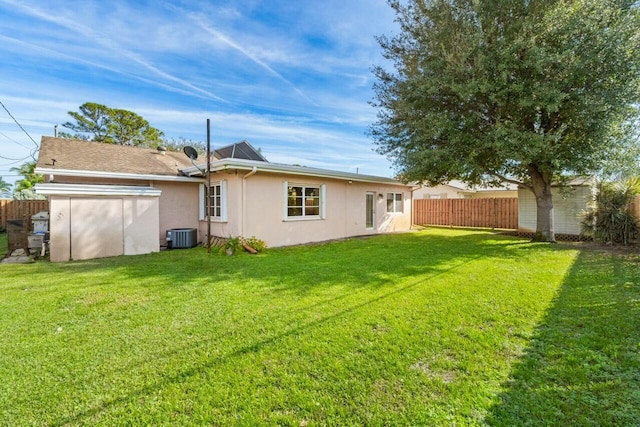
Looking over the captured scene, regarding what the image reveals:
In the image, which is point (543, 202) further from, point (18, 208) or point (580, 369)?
point (18, 208)

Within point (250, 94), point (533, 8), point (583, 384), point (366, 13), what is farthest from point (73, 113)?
point (583, 384)

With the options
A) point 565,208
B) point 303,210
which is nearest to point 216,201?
point 303,210

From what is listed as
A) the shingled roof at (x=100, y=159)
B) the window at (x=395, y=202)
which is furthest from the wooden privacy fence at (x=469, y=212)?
the shingled roof at (x=100, y=159)

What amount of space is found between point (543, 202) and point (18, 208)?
23.7m

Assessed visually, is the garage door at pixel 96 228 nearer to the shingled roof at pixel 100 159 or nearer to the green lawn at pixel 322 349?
the shingled roof at pixel 100 159

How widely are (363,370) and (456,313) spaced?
1.99m

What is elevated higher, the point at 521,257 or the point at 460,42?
the point at 460,42

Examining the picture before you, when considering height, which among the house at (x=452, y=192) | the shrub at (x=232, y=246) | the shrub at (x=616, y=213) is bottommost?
the shrub at (x=232, y=246)

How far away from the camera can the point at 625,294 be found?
491 cm

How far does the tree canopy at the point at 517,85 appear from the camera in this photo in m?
8.58

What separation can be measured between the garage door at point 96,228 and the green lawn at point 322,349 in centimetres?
223

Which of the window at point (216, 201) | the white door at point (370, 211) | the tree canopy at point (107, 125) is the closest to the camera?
the window at point (216, 201)

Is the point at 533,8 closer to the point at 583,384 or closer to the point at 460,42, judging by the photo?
the point at 460,42

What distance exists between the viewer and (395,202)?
15.9 metres
